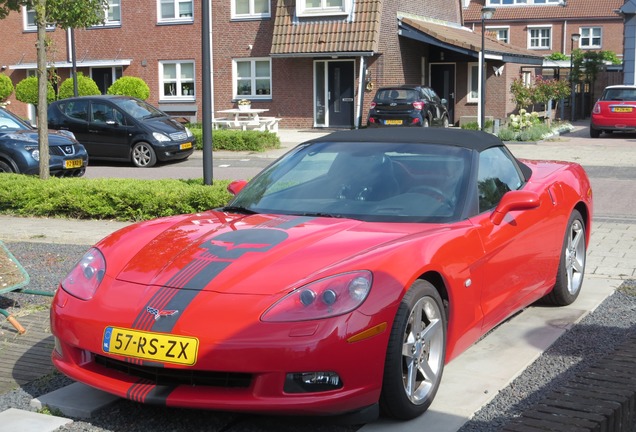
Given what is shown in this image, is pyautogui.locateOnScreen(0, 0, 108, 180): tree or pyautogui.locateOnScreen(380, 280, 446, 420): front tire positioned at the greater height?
pyautogui.locateOnScreen(0, 0, 108, 180): tree

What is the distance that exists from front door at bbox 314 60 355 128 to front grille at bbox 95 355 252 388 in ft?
96.8

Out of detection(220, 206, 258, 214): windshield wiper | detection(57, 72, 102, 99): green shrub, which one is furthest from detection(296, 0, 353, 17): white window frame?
detection(220, 206, 258, 214): windshield wiper

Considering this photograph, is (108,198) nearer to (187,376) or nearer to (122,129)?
(187,376)

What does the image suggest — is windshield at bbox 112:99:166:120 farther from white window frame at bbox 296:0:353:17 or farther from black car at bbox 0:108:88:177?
white window frame at bbox 296:0:353:17

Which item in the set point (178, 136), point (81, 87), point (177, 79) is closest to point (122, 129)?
point (178, 136)

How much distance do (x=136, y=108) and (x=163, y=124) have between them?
2.52ft

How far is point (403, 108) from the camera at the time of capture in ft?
92.7

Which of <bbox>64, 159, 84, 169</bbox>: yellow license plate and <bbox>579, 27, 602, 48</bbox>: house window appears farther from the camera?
<bbox>579, 27, 602, 48</bbox>: house window

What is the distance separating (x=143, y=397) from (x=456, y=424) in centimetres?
151

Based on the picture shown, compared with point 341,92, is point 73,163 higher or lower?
lower

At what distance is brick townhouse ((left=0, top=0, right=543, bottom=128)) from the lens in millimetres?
32688

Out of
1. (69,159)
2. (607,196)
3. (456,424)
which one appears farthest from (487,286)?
(69,159)

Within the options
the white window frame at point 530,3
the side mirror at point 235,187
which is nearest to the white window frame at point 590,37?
the white window frame at point 530,3

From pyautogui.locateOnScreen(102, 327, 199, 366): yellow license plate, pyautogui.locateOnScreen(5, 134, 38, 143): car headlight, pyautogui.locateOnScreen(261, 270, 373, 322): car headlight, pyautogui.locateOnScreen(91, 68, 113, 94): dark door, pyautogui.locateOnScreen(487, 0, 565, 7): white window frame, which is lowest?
pyautogui.locateOnScreen(102, 327, 199, 366): yellow license plate
